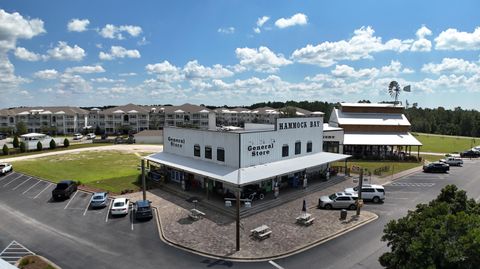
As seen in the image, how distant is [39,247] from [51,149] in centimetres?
5593

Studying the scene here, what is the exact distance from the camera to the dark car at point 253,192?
97.9 ft

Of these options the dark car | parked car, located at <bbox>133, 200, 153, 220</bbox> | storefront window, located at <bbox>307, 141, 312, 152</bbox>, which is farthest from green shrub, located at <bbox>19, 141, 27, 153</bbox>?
storefront window, located at <bbox>307, 141, 312, 152</bbox>

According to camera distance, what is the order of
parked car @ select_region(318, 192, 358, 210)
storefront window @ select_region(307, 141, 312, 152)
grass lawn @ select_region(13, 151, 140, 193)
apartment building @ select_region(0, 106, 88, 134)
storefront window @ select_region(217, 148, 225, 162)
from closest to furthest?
1. parked car @ select_region(318, 192, 358, 210)
2. storefront window @ select_region(217, 148, 225, 162)
3. grass lawn @ select_region(13, 151, 140, 193)
4. storefront window @ select_region(307, 141, 312, 152)
5. apartment building @ select_region(0, 106, 88, 134)

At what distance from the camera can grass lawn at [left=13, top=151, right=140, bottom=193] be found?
39278 millimetres

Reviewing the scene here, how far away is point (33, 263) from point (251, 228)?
14232 mm

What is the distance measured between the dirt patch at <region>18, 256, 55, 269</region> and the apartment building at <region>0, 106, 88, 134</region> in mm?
100368

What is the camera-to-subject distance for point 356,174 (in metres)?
43.4

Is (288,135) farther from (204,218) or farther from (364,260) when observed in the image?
(364,260)

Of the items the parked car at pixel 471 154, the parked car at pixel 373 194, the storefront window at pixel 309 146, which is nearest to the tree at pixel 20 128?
the storefront window at pixel 309 146

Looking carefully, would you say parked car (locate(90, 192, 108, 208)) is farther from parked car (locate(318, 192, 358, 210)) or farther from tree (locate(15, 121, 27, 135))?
tree (locate(15, 121, 27, 135))

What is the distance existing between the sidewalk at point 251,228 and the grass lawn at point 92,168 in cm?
1091

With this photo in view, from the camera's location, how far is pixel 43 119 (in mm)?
112438

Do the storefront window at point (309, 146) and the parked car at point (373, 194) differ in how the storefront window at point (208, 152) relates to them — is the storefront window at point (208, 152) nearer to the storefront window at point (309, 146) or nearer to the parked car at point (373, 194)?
the storefront window at point (309, 146)

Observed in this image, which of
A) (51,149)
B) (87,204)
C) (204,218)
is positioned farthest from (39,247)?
(51,149)
